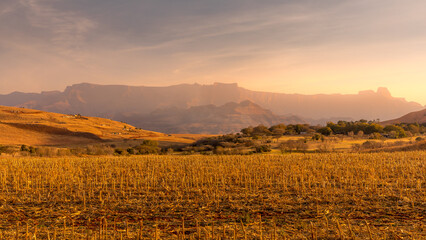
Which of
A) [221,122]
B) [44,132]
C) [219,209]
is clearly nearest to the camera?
A: [219,209]

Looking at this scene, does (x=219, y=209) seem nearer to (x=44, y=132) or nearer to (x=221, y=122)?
(x=44, y=132)

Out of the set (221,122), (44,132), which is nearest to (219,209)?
(44,132)

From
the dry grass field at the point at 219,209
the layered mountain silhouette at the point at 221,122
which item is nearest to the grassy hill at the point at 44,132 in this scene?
the dry grass field at the point at 219,209

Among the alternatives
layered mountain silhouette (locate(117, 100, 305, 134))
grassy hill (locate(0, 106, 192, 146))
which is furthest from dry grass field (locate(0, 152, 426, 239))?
layered mountain silhouette (locate(117, 100, 305, 134))

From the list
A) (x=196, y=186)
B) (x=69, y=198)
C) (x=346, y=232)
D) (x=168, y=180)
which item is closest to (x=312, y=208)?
(x=346, y=232)

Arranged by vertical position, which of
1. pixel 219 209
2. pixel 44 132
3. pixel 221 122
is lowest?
pixel 221 122

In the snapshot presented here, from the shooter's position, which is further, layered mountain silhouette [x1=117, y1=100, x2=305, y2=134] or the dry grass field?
layered mountain silhouette [x1=117, y1=100, x2=305, y2=134]

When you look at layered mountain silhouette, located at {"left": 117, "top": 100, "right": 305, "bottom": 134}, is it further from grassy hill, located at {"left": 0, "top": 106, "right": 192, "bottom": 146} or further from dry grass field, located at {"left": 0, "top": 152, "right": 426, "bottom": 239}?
dry grass field, located at {"left": 0, "top": 152, "right": 426, "bottom": 239}

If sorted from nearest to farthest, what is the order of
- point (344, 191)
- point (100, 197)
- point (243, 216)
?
point (243, 216)
point (100, 197)
point (344, 191)

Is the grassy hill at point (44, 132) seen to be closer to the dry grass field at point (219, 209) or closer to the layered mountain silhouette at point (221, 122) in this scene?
the dry grass field at point (219, 209)

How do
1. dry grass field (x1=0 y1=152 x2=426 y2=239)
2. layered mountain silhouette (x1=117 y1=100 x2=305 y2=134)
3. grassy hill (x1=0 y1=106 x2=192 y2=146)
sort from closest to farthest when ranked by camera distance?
dry grass field (x1=0 y1=152 x2=426 y2=239) → grassy hill (x1=0 y1=106 x2=192 y2=146) → layered mountain silhouette (x1=117 y1=100 x2=305 y2=134)

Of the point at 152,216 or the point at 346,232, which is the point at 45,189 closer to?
the point at 152,216

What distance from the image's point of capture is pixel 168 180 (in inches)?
509

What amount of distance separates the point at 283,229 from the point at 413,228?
10.9 ft
